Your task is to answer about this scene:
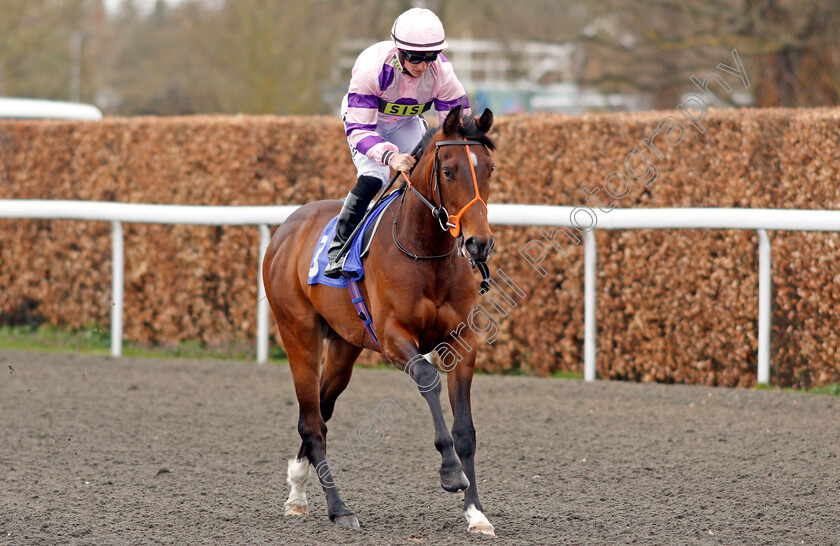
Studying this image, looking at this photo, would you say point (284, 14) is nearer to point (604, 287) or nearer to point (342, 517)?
point (604, 287)

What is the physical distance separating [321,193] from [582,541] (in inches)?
212

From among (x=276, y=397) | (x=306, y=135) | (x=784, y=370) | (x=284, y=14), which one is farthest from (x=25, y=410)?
(x=284, y=14)

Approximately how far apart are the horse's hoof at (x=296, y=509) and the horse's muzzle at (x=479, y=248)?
1472 millimetres

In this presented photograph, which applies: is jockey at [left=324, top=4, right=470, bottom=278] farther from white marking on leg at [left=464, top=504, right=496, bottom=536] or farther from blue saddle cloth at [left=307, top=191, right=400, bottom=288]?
white marking on leg at [left=464, top=504, right=496, bottom=536]

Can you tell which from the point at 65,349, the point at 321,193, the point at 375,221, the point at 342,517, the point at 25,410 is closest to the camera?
the point at 342,517

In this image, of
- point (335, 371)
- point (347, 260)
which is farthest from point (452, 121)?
point (335, 371)

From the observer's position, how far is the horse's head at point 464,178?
151 inches

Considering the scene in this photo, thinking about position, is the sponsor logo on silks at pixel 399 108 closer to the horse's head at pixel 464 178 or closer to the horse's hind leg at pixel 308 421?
the horse's head at pixel 464 178

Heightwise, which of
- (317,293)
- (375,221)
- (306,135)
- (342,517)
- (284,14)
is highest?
(284,14)

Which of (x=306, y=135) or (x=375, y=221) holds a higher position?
(x=306, y=135)

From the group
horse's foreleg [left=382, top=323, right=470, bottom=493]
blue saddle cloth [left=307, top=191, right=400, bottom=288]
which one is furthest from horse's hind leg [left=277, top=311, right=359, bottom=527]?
horse's foreleg [left=382, top=323, right=470, bottom=493]

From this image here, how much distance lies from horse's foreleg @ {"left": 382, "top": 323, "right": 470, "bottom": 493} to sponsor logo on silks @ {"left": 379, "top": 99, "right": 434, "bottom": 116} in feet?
3.40

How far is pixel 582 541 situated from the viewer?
392cm

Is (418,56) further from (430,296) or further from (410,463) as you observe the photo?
(410,463)
